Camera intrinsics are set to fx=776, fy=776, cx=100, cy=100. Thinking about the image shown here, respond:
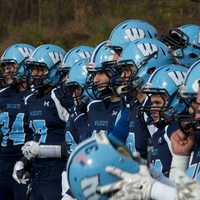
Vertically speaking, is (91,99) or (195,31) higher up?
(195,31)

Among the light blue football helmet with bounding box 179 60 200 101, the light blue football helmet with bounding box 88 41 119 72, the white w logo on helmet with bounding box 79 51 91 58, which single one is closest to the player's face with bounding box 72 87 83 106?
the light blue football helmet with bounding box 88 41 119 72

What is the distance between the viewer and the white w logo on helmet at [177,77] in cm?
521

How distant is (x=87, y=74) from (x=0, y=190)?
183 centimetres

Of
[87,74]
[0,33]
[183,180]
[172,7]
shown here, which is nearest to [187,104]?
[183,180]

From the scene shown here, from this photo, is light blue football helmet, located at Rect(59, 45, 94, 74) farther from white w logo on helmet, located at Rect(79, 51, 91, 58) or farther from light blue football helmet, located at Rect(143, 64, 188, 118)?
light blue football helmet, located at Rect(143, 64, 188, 118)

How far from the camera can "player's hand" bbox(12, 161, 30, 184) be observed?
7145 mm

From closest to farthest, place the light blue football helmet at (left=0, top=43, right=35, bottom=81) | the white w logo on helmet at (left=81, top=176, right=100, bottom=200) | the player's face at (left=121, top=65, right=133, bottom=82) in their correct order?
1. the white w logo on helmet at (left=81, top=176, right=100, bottom=200)
2. the player's face at (left=121, top=65, right=133, bottom=82)
3. the light blue football helmet at (left=0, top=43, right=35, bottom=81)

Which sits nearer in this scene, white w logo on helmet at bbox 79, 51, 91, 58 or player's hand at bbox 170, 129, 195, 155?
player's hand at bbox 170, 129, 195, 155

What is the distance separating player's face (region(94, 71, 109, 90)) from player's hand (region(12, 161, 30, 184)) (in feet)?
4.74

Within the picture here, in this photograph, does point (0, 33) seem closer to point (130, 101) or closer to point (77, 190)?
point (130, 101)

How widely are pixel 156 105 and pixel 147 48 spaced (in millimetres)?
1108

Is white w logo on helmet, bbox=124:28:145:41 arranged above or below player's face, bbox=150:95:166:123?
above

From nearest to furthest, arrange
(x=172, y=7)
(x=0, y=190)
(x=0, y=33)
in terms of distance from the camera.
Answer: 1. (x=0, y=190)
2. (x=172, y=7)
3. (x=0, y=33)

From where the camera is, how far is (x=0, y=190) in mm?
7660
